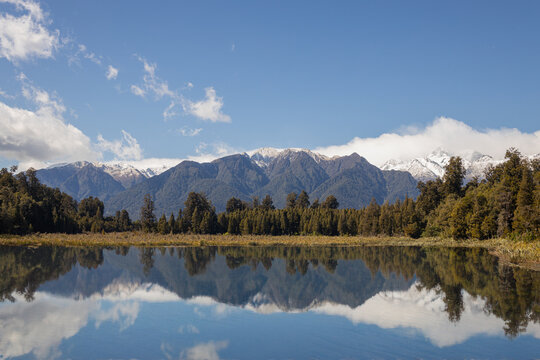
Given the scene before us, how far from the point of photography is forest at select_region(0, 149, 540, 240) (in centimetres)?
7006

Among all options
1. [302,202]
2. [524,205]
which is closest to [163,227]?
[302,202]

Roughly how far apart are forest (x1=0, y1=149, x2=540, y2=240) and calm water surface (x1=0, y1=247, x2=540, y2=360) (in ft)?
116

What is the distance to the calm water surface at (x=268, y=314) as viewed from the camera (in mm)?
16047

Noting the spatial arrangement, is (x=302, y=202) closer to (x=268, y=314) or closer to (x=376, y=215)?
(x=376, y=215)

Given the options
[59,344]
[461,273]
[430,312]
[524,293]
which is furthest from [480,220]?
[59,344]

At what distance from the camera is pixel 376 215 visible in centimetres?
11406

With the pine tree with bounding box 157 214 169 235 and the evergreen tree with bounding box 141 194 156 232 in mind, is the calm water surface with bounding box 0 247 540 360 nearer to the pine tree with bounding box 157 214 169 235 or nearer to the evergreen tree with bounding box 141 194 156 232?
the pine tree with bounding box 157 214 169 235

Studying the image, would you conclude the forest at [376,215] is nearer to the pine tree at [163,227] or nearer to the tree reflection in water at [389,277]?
the pine tree at [163,227]

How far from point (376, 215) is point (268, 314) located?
96047 millimetres

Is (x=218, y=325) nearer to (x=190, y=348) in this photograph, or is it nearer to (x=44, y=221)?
(x=190, y=348)

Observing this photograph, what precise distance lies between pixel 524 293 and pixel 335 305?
1227 centimetres

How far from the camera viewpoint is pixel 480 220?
260 feet

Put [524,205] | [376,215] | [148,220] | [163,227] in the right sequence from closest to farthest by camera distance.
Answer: [524,205]
[163,227]
[376,215]
[148,220]

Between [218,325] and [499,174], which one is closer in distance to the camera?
[218,325]
